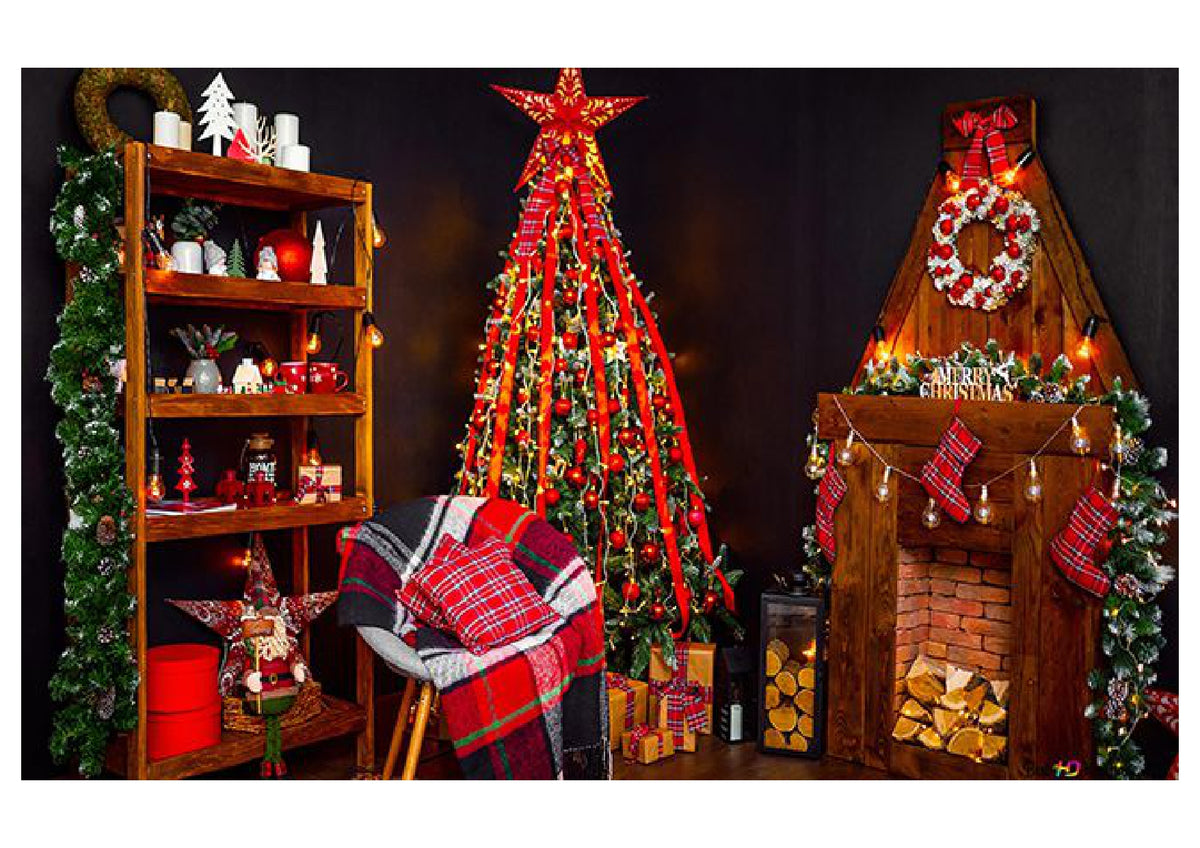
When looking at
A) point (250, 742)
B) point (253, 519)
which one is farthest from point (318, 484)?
point (250, 742)

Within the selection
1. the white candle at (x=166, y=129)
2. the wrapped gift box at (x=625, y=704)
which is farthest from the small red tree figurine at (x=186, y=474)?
the wrapped gift box at (x=625, y=704)

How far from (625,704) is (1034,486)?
1651mm

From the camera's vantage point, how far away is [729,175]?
4891 millimetres

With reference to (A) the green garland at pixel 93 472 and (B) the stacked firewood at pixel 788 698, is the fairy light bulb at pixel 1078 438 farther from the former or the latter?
(A) the green garland at pixel 93 472

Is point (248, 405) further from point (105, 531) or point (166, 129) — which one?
point (166, 129)

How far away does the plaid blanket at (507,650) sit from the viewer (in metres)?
3.22

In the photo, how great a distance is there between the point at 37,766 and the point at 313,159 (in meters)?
2.31

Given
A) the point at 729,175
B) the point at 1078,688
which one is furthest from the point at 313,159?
the point at 1078,688

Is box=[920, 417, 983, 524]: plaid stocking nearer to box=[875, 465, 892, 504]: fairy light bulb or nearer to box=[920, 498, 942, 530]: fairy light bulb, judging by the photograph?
box=[920, 498, 942, 530]: fairy light bulb

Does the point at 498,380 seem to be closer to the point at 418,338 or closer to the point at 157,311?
the point at 418,338

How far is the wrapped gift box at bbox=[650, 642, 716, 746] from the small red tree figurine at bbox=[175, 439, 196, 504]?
1778 mm

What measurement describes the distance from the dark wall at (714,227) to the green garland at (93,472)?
19 centimetres

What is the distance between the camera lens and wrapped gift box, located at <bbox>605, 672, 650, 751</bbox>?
13.7ft

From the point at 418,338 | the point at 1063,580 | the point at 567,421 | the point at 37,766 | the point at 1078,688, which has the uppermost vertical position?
the point at 418,338
